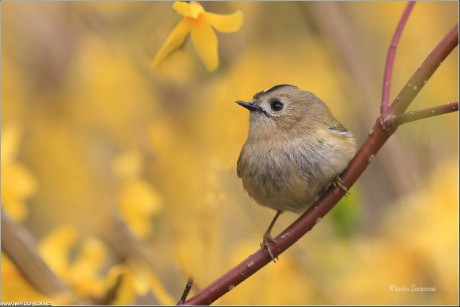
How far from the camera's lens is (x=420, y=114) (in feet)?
4.86

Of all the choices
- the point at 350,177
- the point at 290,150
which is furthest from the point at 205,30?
the point at 290,150

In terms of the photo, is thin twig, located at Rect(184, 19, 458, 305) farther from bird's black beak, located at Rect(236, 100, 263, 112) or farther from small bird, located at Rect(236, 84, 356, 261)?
bird's black beak, located at Rect(236, 100, 263, 112)

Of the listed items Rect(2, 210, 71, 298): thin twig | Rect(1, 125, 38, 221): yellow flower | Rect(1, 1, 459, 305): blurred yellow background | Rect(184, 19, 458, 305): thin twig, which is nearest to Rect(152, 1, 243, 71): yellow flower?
Rect(1, 1, 459, 305): blurred yellow background

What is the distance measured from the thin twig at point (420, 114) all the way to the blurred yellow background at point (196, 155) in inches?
22.4

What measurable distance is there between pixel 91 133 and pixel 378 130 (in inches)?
62.2

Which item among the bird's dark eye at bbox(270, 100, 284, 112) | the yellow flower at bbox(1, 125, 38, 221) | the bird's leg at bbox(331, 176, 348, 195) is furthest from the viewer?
the bird's dark eye at bbox(270, 100, 284, 112)

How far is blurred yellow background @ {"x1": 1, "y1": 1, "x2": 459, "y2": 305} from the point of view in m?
2.11

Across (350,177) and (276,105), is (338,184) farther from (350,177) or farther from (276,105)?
(276,105)

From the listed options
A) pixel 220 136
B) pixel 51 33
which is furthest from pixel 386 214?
pixel 51 33

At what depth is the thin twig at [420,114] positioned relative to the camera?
1.46m

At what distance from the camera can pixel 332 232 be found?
7.80ft

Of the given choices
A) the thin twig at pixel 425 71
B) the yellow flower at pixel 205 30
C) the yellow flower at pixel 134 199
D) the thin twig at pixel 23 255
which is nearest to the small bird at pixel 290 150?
the yellow flower at pixel 134 199

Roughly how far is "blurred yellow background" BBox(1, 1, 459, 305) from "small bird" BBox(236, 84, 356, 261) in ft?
0.26

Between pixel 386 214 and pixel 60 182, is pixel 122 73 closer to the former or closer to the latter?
pixel 60 182
